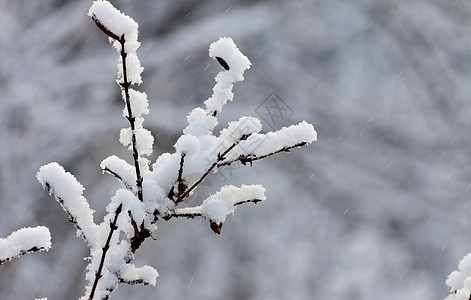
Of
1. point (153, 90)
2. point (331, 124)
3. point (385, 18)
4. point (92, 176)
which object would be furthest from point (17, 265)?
point (385, 18)

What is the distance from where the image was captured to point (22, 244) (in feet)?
4.20

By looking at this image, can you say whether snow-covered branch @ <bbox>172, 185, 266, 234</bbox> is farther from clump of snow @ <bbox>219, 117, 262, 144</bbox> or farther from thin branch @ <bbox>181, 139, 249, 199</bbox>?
clump of snow @ <bbox>219, 117, 262, 144</bbox>

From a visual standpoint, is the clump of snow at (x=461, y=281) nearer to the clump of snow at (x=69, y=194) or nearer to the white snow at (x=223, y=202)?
the white snow at (x=223, y=202)

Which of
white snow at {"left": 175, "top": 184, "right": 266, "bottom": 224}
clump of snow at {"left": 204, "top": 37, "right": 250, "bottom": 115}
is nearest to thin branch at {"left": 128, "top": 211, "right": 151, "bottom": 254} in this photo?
white snow at {"left": 175, "top": 184, "right": 266, "bottom": 224}

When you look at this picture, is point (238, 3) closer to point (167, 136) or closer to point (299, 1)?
point (299, 1)

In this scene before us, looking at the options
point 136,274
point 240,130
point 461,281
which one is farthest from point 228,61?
point 461,281

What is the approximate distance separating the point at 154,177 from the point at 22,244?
40cm

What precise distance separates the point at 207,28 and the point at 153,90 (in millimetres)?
1448

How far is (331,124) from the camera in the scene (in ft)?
27.8

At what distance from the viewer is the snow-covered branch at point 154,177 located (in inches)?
52.9

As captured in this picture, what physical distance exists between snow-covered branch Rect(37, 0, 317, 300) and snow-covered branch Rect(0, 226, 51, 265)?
122 mm

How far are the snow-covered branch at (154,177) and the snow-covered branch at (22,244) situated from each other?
122mm

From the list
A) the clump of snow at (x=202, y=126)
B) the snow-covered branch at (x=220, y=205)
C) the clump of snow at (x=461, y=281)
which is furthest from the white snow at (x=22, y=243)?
the clump of snow at (x=461, y=281)

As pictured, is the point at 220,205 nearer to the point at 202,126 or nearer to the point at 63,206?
the point at 202,126
